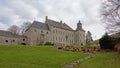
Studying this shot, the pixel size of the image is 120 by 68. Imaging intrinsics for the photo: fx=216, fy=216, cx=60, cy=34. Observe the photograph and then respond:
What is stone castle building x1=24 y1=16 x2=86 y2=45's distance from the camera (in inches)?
3398

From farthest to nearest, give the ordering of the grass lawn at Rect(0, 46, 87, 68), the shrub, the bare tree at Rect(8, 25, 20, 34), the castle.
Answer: the bare tree at Rect(8, 25, 20, 34) → the castle → the shrub → the grass lawn at Rect(0, 46, 87, 68)

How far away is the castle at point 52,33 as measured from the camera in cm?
8600

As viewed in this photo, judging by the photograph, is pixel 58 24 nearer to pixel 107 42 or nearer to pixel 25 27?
pixel 25 27

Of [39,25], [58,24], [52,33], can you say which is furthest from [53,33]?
[39,25]

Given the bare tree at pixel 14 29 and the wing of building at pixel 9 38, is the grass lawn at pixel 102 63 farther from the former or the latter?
the bare tree at pixel 14 29

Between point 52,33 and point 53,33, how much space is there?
2.82 feet

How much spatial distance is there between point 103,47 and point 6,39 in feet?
155

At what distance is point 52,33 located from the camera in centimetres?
9531

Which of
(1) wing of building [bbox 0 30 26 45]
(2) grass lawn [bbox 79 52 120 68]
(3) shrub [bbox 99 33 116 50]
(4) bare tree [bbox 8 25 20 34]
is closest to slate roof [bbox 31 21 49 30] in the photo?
(1) wing of building [bbox 0 30 26 45]

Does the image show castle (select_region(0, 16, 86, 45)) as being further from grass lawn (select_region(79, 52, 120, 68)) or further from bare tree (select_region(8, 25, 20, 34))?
grass lawn (select_region(79, 52, 120, 68))

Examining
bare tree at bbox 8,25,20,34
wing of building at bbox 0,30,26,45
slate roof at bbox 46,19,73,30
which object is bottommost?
wing of building at bbox 0,30,26,45

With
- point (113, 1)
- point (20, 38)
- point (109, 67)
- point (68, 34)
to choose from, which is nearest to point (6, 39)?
point (20, 38)

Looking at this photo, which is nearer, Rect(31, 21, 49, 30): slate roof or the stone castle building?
the stone castle building

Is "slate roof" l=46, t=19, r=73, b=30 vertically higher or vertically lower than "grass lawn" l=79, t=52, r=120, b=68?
higher
